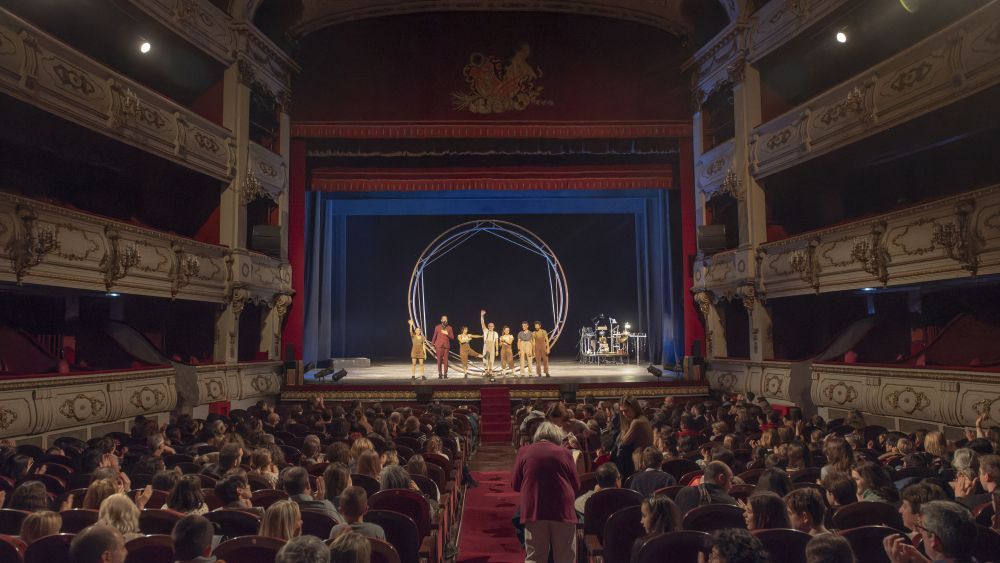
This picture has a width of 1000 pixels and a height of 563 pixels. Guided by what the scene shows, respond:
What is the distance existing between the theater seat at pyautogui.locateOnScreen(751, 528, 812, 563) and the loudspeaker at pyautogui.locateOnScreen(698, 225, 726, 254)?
588 inches

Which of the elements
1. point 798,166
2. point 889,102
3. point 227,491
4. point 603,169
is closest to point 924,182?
point 798,166

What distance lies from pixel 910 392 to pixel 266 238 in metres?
14.4

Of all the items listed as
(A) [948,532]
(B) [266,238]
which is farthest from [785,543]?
(B) [266,238]

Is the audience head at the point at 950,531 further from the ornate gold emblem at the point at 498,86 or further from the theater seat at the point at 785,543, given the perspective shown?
the ornate gold emblem at the point at 498,86

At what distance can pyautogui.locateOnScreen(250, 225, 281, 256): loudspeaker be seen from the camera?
17.4m

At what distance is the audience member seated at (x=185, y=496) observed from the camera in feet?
14.7

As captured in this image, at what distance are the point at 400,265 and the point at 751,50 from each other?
15440 millimetres

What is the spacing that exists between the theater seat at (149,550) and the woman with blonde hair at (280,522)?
19.2 inches

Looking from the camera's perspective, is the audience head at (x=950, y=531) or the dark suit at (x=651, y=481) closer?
the audience head at (x=950, y=531)

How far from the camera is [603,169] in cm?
2028

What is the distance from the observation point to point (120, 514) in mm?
4031

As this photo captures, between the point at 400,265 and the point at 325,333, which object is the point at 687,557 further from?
the point at 400,265

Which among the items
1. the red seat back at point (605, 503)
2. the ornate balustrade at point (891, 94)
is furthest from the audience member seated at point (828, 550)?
the ornate balustrade at point (891, 94)

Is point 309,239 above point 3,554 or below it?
above
